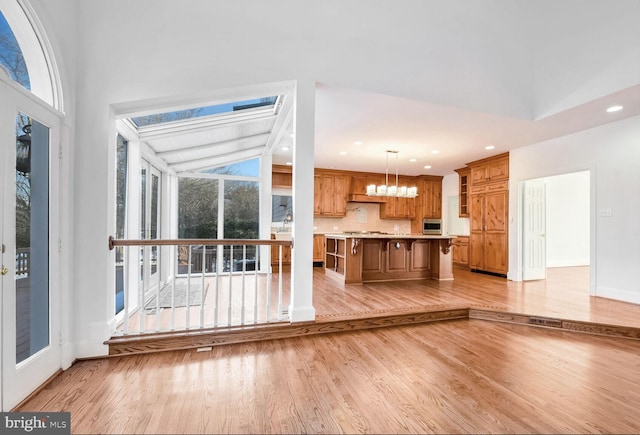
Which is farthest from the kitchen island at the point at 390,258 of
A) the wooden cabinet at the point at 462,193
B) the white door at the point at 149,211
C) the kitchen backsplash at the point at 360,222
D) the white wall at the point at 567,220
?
the white wall at the point at 567,220

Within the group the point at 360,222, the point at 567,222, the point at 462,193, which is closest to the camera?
the point at 462,193

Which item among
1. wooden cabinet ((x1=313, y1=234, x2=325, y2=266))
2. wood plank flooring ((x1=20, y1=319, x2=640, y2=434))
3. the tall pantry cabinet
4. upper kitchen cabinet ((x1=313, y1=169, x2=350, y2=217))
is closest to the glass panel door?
wood plank flooring ((x1=20, y1=319, x2=640, y2=434))

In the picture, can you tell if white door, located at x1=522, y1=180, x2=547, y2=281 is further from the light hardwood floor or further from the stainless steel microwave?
the stainless steel microwave

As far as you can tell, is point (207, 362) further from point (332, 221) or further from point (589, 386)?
point (332, 221)

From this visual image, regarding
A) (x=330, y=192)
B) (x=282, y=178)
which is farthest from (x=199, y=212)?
(x=330, y=192)

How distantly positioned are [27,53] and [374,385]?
365 centimetres

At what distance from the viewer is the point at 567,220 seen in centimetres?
812

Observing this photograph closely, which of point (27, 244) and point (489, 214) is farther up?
point (489, 214)

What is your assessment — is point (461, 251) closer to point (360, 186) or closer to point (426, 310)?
point (360, 186)

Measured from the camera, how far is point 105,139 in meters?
2.61

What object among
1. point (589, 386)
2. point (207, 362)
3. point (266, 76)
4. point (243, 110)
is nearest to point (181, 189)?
point (243, 110)

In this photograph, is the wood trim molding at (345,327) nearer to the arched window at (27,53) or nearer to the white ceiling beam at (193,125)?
the arched window at (27,53)

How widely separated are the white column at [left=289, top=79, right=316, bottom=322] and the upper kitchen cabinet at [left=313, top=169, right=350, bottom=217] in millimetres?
4531

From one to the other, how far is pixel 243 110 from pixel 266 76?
3.28 ft
